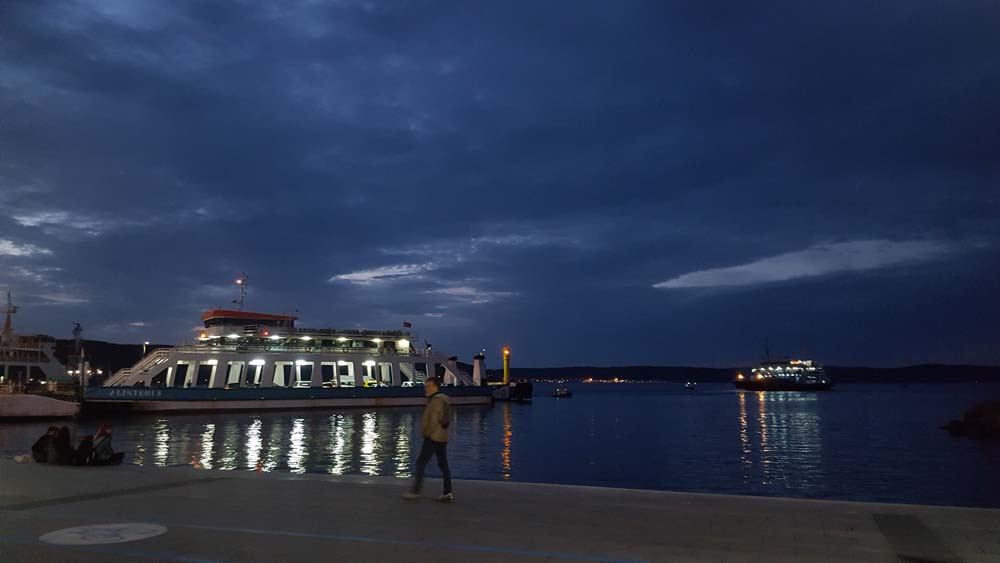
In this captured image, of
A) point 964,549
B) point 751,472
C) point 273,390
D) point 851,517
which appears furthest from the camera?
point 273,390

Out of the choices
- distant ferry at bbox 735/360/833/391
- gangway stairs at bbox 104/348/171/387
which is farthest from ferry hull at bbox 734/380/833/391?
gangway stairs at bbox 104/348/171/387

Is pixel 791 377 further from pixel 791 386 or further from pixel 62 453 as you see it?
pixel 62 453

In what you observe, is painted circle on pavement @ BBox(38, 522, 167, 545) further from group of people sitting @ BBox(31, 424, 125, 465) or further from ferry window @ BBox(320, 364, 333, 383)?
ferry window @ BBox(320, 364, 333, 383)

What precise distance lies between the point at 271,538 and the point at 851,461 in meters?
30.9

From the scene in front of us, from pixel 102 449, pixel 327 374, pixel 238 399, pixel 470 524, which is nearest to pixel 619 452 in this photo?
pixel 102 449

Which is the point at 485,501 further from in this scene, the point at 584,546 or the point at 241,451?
the point at 241,451

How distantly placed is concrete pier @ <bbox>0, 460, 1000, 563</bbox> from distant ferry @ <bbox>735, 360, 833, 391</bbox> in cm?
17833

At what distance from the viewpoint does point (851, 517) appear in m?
8.91

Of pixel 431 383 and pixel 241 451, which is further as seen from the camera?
pixel 241 451

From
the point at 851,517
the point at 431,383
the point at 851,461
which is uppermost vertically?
the point at 431,383

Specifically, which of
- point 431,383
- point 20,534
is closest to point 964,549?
point 431,383

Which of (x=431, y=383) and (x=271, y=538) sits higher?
(x=431, y=383)

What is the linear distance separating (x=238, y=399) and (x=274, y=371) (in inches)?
413

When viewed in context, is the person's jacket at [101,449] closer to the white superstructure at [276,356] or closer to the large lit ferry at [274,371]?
the large lit ferry at [274,371]
